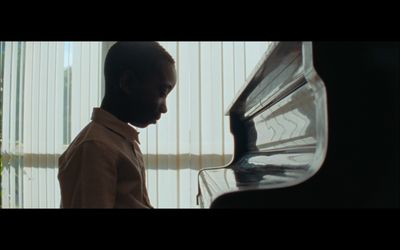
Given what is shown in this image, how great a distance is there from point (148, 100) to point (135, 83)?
50 millimetres

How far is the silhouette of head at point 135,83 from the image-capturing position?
90 cm

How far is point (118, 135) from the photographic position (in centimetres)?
88

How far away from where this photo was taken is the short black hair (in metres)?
0.91

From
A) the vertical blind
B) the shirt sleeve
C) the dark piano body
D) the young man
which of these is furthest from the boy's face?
the vertical blind

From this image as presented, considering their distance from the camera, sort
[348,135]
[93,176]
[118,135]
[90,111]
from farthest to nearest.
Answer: [90,111], [118,135], [93,176], [348,135]

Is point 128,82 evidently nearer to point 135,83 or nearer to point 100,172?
point 135,83

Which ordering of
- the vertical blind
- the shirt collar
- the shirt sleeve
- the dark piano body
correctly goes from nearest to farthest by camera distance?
the dark piano body
the shirt sleeve
the shirt collar
the vertical blind

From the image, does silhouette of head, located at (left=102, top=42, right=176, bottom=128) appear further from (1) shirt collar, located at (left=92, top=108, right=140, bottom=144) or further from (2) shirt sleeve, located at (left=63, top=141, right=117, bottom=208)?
(2) shirt sleeve, located at (left=63, top=141, right=117, bottom=208)

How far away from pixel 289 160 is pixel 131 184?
338mm

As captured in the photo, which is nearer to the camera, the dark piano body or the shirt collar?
the dark piano body

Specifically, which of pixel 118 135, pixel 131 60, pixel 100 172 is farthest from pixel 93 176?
pixel 131 60

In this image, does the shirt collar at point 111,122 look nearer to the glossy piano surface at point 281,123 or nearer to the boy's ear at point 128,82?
the boy's ear at point 128,82

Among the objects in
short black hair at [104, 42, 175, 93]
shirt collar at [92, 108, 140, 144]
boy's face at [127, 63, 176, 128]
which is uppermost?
short black hair at [104, 42, 175, 93]
